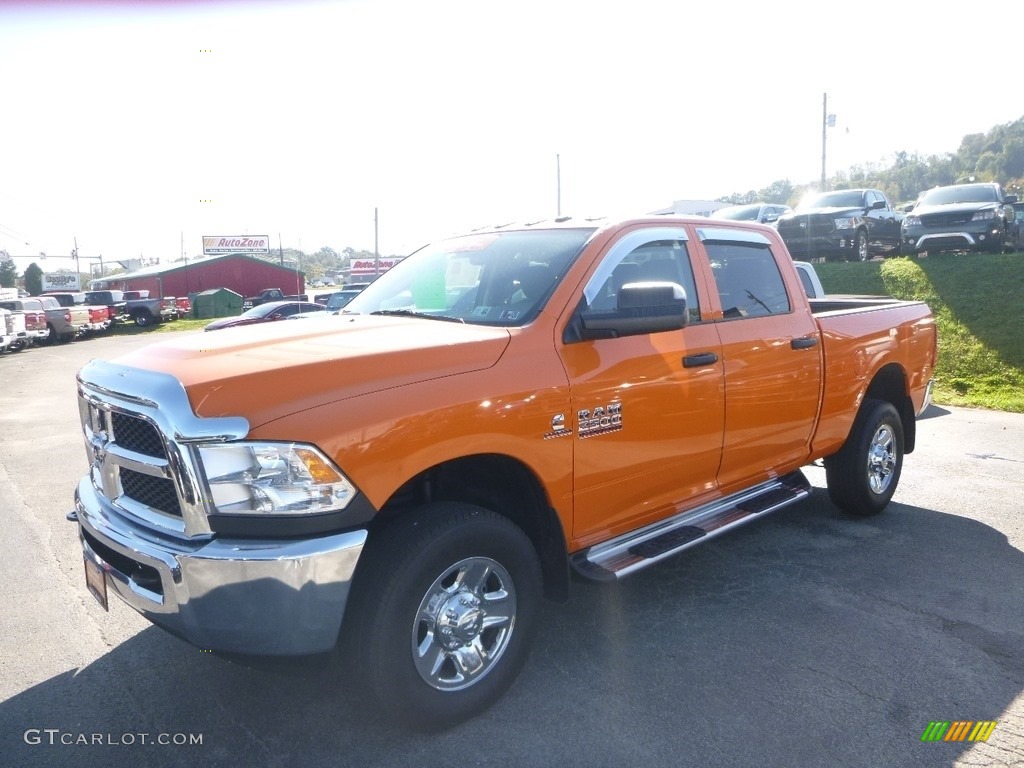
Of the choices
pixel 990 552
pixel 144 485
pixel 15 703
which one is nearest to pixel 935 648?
pixel 990 552

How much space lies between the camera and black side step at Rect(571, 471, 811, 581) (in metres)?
3.58

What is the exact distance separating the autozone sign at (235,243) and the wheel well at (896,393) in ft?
258

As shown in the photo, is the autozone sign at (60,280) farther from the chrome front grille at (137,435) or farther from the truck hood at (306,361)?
the chrome front grille at (137,435)

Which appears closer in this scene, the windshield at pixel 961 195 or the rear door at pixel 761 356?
the rear door at pixel 761 356

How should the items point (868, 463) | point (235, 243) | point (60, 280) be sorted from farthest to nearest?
point (60, 280) → point (235, 243) → point (868, 463)

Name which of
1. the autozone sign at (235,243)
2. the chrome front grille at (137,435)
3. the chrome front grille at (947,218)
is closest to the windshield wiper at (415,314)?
the chrome front grille at (137,435)

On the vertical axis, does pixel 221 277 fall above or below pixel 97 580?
below

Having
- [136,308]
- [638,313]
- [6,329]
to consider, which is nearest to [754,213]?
[638,313]

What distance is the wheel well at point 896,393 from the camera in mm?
5867

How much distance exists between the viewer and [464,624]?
3.04 m

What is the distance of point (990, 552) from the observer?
503 centimetres

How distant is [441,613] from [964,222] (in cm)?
1675

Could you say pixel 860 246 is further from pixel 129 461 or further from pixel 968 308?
pixel 129 461

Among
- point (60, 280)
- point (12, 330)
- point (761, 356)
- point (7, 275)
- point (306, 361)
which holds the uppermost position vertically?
point (306, 361)
